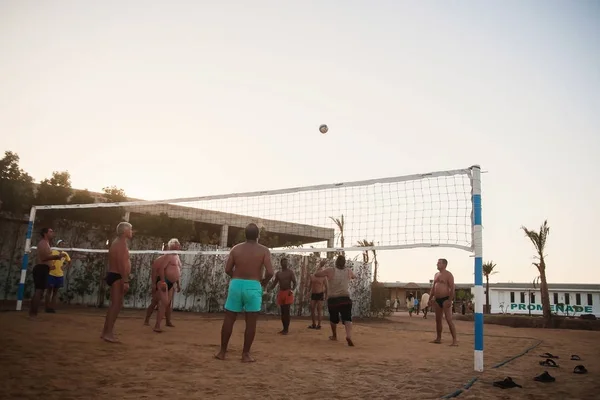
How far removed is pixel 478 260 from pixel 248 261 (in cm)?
302

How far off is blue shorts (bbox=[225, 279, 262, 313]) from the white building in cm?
4155

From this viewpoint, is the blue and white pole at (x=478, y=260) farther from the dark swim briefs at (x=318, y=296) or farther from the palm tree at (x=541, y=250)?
the palm tree at (x=541, y=250)

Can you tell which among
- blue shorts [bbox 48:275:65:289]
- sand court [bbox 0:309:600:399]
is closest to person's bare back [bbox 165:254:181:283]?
sand court [bbox 0:309:600:399]

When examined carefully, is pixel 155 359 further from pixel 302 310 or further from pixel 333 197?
pixel 302 310

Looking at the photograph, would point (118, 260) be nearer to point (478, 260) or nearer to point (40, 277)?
point (40, 277)

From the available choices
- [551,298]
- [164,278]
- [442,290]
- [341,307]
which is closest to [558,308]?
[551,298]

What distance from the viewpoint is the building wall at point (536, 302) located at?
39656 mm

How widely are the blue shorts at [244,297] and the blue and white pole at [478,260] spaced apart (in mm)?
2759

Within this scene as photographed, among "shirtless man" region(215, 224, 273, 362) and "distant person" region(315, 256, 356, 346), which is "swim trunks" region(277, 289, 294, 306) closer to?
"distant person" region(315, 256, 356, 346)

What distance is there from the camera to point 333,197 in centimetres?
1004

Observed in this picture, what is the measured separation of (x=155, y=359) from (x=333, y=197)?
620cm

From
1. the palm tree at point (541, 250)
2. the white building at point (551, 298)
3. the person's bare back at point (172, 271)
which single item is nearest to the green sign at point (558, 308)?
the white building at point (551, 298)

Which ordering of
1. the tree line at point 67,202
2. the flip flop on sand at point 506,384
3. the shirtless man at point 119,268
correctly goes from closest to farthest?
the flip flop on sand at point 506,384 → the shirtless man at point 119,268 → the tree line at point 67,202

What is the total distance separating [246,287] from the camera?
5176 millimetres
